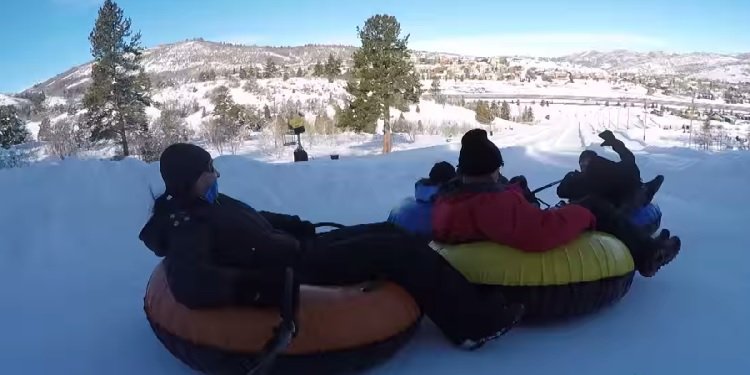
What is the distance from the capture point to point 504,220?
287 centimetres

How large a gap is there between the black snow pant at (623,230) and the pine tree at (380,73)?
17.7 metres

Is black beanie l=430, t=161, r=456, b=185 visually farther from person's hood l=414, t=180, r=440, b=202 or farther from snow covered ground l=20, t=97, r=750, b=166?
snow covered ground l=20, t=97, r=750, b=166

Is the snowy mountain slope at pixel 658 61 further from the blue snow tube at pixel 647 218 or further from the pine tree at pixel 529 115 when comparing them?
the blue snow tube at pixel 647 218

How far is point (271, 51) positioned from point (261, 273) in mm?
98652

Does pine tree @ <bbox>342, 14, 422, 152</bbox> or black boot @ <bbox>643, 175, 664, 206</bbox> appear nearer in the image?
black boot @ <bbox>643, 175, 664, 206</bbox>

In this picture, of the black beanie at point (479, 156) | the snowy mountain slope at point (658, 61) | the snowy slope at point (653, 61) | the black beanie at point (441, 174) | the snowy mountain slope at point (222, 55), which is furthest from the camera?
the snowy slope at point (653, 61)

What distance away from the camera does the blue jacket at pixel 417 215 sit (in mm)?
3577

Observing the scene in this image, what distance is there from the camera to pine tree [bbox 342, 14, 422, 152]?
21047 mm

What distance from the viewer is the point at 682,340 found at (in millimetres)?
2793

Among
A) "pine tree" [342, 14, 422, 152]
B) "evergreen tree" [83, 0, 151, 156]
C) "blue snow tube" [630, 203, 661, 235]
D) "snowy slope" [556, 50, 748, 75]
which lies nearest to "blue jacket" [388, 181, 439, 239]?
"blue snow tube" [630, 203, 661, 235]

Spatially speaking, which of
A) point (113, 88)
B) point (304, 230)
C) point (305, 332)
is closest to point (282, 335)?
point (305, 332)

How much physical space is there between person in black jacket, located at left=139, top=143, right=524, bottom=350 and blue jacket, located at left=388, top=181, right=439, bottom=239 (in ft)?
2.20

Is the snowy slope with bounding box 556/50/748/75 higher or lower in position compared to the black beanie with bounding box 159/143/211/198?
higher

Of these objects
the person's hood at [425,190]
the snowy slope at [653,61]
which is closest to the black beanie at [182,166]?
the person's hood at [425,190]
